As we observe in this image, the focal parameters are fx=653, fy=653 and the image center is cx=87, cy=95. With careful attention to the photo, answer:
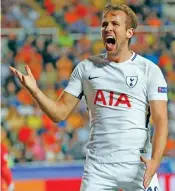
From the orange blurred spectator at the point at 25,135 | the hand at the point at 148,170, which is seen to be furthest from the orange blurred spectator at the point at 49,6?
the hand at the point at 148,170

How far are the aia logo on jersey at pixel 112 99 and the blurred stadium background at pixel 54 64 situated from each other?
3937 mm

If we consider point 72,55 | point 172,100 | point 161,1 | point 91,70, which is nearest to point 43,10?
point 72,55

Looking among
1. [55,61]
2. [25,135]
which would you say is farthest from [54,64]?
[25,135]

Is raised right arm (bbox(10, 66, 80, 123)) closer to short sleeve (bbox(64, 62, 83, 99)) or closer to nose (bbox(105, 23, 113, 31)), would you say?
short sleeve (bbox(64, 62, 83, 99))

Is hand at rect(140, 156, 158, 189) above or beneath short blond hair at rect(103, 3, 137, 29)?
beneath

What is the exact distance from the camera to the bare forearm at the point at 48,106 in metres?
3.51

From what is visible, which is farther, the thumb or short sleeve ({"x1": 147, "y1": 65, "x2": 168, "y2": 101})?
short sleeve ({"x1": 147, "y1": 65, "x2": 168, "y2": 101})

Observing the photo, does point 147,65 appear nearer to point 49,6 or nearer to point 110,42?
point 110,42

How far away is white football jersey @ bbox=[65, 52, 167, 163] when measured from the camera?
140 inches

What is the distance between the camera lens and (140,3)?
10922 mm

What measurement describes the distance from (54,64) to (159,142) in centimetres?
629

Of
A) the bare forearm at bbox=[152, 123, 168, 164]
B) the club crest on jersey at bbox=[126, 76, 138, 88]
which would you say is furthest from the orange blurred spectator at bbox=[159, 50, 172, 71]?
Answer: the bare forearm at bbox=[152, 123, 168, 164]

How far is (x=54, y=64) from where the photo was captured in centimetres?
964

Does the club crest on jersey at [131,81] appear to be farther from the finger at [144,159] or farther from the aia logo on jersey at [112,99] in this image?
the finger at [144,159]
